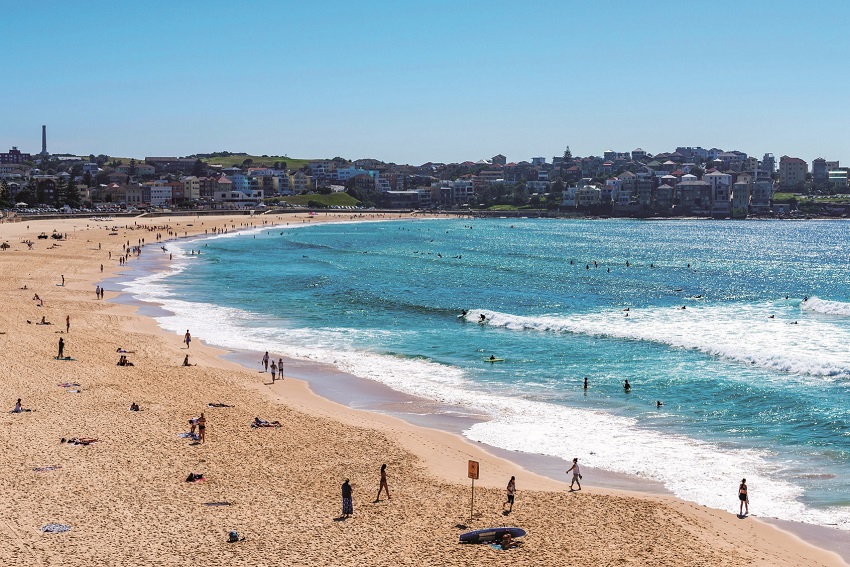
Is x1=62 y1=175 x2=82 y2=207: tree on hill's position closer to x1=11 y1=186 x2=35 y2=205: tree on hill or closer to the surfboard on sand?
x1=11 y1=186 x2=35 y2=205: tree on hill

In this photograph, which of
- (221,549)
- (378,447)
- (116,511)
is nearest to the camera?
(221,549)

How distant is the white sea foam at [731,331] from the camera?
37281 millimetres

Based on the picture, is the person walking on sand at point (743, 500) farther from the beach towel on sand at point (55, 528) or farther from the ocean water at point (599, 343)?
the beach towel on sand at point (55, 528)

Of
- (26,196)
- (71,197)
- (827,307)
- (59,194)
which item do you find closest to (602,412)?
(827,307)

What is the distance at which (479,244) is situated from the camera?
389 feet

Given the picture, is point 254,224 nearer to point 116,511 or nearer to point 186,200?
point 186,200

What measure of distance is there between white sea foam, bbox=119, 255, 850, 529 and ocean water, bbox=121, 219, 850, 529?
0.29 ft

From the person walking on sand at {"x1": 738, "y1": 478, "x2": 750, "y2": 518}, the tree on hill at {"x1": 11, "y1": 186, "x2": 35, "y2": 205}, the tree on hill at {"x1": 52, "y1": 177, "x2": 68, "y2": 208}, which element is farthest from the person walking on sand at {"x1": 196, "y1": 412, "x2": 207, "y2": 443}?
the tree on hill at {"x1": 11, "y1": 186, "x2": 35, "y2": 205}

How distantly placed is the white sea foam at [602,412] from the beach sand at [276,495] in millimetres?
1300

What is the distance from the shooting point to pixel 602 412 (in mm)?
29359

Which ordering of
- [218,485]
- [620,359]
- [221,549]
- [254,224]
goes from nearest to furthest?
[221,549], [218,485], [620,359], [254,224]

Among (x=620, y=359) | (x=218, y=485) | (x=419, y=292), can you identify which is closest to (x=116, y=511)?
(x=218, y=485)

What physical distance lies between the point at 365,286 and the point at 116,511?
155 feet

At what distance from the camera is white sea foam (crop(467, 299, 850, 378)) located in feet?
122
